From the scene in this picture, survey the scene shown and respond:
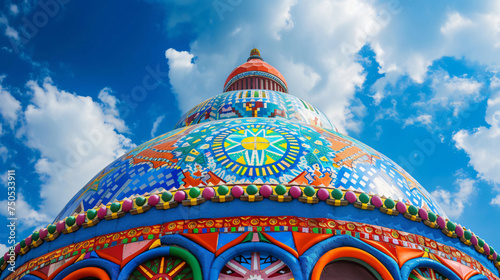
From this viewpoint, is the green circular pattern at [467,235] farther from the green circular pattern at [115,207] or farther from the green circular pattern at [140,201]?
the green circular pattern at [115,207]

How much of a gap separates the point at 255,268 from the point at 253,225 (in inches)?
23.4

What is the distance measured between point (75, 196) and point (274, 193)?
4.16 metres

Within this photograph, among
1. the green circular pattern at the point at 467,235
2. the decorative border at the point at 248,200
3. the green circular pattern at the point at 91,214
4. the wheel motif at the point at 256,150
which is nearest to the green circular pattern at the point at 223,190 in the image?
the decorative border at the point at 248,200

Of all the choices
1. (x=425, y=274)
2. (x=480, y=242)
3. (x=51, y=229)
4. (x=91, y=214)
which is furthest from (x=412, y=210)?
(x=51, y=229)

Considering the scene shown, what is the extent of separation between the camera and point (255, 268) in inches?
229

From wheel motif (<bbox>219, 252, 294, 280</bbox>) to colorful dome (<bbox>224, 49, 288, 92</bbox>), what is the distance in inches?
350

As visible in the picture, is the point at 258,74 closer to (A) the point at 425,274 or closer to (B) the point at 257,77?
(B) the point at 257,77

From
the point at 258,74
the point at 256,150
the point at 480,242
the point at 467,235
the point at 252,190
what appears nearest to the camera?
the point at 252,190

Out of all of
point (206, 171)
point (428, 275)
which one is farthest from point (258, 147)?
point (428, 275)

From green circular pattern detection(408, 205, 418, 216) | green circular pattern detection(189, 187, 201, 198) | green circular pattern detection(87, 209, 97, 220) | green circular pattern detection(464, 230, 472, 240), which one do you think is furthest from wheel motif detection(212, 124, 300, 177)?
green circular pattern detection(464, 230, 472, 240)

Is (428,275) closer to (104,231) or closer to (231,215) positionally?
(231,215)

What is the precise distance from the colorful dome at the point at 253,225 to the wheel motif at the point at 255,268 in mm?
13

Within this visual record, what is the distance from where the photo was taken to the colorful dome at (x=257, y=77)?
14.3 metres

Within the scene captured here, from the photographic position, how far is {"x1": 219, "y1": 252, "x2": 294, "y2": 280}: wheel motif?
5727 mm
